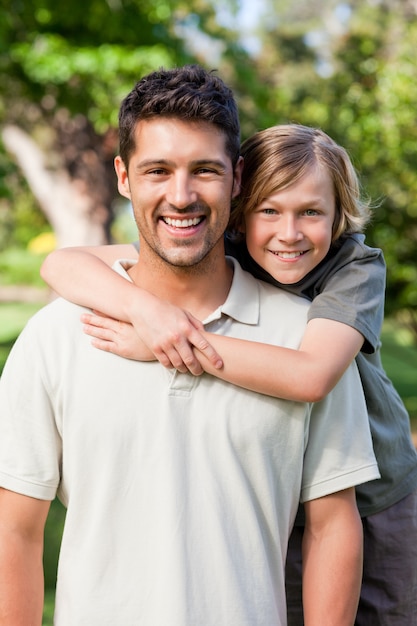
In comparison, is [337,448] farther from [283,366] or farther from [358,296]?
[358,296]

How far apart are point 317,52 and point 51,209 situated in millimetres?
22208

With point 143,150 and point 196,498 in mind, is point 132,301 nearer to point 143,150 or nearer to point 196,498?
point 143,150

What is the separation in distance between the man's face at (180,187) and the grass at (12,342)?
348 centimetres

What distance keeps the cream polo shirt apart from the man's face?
11.0 inches

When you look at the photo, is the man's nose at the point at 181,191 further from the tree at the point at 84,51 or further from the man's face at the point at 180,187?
the tree at the point at 84,51

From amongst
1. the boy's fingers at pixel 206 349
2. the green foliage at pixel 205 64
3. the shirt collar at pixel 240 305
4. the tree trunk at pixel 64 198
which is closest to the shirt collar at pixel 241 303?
the shirt collar at pixel 240 305

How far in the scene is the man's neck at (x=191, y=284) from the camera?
209cm

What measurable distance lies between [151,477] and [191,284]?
47cm

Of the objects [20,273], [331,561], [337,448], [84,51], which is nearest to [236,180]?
[337,448]

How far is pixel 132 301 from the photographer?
6.89 feet

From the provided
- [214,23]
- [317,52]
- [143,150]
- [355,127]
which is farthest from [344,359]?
[317,52]

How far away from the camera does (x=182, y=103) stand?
6.48 feet

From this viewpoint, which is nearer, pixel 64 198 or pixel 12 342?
pixel 64 198

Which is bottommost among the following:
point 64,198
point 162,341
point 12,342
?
point 12,342
